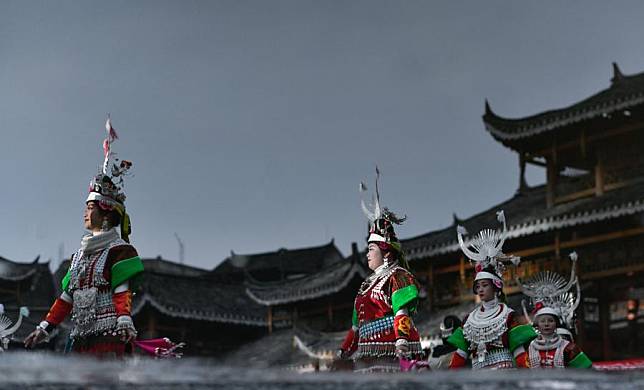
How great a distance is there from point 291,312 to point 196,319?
10.8ft

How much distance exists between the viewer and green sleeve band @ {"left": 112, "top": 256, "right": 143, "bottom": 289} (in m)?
7.33

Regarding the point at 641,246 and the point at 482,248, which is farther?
the point at 641,246

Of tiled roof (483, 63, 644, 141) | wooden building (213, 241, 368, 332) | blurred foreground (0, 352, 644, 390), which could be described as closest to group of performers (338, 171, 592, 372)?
blurred foreground (0, 352, 644, 390)

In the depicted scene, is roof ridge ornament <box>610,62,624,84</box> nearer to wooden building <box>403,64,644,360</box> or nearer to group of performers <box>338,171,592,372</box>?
wooden building <box>403,64,644,360</box>

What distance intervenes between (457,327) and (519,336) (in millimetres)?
745

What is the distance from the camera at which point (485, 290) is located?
761 centimetres

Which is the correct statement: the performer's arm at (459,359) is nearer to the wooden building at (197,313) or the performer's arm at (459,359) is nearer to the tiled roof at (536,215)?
the tiled roof at (536,215)

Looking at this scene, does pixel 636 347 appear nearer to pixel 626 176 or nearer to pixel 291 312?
pixel 626 176

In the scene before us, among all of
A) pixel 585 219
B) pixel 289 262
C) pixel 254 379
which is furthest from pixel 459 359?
pixel 289 262

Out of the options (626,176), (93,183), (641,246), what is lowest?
(93,183)

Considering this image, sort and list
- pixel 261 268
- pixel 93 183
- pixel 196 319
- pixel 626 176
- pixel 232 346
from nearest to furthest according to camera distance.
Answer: pixel 93 183, pixel 626 176, pixel 196 319, pixel 232 346, pixel 261 268

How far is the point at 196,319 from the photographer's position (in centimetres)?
3250

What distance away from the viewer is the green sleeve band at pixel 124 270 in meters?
7.33

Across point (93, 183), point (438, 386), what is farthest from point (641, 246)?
point (438, 386)
